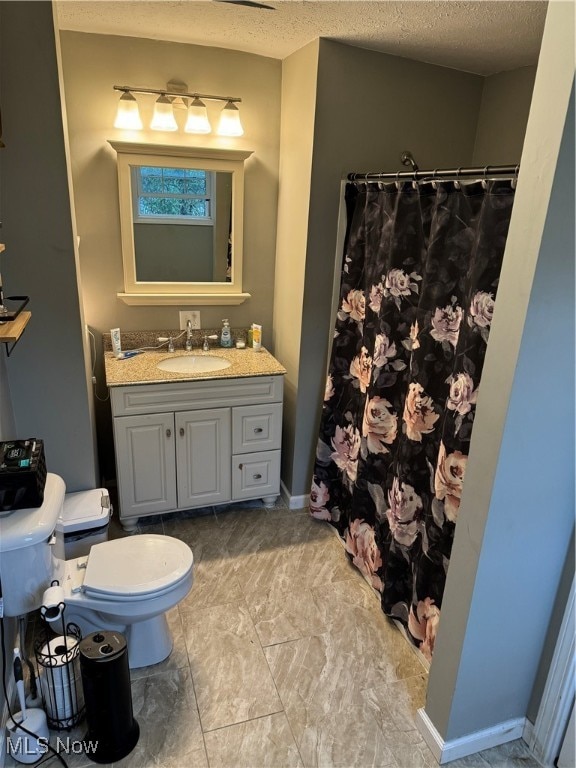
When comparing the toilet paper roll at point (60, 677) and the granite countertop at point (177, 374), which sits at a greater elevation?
the granite countertop at point (177, 374)

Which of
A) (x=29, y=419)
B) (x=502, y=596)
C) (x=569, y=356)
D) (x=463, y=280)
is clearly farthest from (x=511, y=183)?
(x=29, y=419)

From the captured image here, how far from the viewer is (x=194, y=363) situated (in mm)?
2797

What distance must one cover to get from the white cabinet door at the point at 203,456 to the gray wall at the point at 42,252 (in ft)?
1.57

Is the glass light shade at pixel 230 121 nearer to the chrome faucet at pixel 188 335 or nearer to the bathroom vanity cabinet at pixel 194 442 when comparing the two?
the chrome faucet at pixel 188 335

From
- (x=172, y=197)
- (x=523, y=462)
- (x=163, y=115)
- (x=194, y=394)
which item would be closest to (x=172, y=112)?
(x=163, y=115)

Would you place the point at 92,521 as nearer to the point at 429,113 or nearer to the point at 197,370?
the point at 197,370

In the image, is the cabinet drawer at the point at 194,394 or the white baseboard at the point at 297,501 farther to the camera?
the white baseboard at the point at 297,501

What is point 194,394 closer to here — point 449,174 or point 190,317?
point 190,317

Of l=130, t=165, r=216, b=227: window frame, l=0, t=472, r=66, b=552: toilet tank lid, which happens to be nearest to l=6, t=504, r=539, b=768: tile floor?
l=0, t=472, r=66, b=552: toilet tank lid

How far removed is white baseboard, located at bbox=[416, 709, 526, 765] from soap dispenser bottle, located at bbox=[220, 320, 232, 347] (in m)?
1.99

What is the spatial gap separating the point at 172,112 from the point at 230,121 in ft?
0.93

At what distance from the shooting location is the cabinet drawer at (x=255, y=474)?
2.73 metres

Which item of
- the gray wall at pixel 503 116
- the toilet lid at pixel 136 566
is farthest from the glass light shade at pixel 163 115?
the toilet lid at pixel 136 566

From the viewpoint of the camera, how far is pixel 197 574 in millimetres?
2383
